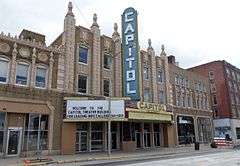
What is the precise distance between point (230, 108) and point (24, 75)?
1962 inches

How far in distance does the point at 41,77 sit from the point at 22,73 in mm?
2007

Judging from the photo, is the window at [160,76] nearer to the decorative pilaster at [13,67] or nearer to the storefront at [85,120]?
the storefront at [85,120]

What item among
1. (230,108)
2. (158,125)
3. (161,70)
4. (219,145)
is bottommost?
(219,145)

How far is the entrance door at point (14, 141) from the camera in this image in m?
25.0

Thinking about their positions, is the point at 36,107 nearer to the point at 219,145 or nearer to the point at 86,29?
the point at 86,29

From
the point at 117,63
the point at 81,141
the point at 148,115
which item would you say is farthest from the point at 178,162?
the point at 117,63

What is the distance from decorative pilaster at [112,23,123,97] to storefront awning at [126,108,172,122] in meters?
4.40

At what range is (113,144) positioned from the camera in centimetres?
3378

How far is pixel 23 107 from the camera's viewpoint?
26203 millimetres

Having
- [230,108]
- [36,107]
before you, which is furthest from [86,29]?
[230,108]

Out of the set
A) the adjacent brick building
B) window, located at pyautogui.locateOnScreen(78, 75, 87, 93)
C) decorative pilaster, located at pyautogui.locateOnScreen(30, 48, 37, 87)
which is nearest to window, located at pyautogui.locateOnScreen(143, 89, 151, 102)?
window, located at pyautogui.locateOnScreen(78, 75, 87, 93)

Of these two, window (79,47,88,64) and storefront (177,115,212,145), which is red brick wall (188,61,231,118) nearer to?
storefront (177,115,212,145)

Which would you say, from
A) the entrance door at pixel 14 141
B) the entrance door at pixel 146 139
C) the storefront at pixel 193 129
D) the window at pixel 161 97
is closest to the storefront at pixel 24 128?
the entrance door at pixel 14 141

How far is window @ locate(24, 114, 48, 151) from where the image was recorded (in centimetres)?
2631
